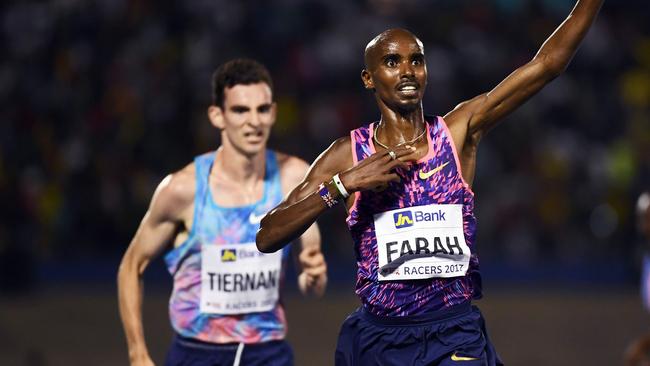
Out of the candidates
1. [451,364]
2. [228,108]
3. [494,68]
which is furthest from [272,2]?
[451,364]

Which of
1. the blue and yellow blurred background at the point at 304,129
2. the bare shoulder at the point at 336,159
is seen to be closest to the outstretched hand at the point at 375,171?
the bare shoulder at the point at 336,159

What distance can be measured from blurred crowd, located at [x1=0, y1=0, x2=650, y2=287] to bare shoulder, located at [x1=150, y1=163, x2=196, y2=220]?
6204 mm

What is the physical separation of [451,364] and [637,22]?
1024cm

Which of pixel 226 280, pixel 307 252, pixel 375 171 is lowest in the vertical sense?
pixel 226 280

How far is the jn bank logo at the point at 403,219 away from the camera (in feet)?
14.0

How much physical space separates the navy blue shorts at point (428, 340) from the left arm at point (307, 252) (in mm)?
848

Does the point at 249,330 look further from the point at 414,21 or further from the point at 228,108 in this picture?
the point at 414,21

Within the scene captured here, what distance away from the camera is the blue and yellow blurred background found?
38.2 ft

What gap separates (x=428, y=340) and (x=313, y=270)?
3.58 ft

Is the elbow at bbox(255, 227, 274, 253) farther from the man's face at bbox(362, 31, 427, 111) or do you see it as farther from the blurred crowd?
the blurred crowd

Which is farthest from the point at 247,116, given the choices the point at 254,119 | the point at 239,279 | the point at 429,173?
the point at 429,173

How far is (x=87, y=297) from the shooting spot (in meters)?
11.5

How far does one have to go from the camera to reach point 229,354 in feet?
17.7

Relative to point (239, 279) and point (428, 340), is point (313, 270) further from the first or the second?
point (428, 340)
